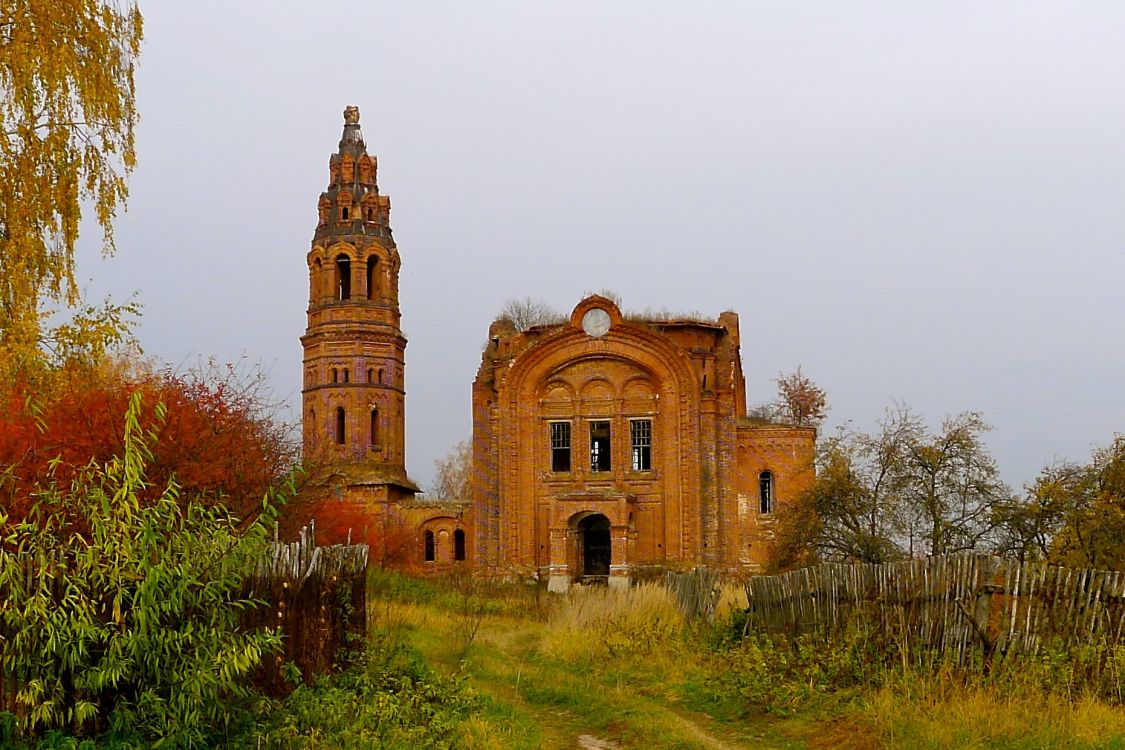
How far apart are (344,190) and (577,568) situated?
19766mm

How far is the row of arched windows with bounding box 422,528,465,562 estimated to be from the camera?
44469 mm

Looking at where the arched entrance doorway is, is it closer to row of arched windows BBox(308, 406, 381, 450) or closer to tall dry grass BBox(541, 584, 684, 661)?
row of arched windows BBox(308, 406, 381, 450)

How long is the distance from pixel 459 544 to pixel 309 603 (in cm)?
3402

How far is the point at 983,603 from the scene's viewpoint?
33.6 feet

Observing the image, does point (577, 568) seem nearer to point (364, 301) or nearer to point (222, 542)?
point (364, 301)

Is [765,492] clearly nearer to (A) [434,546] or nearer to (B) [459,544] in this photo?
(B) [459,544]

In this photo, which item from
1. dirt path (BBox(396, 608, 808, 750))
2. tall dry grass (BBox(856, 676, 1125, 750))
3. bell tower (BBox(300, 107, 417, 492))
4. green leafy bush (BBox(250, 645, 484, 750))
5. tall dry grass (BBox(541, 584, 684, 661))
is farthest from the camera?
bell tower (BBox(300, 107, 417, 492))

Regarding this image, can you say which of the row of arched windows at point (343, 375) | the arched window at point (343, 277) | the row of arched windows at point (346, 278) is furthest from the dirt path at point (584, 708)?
the arched window at point (343, 277)

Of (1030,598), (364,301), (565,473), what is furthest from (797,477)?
(1030,598)

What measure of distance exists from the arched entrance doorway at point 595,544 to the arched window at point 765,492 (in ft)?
16.7

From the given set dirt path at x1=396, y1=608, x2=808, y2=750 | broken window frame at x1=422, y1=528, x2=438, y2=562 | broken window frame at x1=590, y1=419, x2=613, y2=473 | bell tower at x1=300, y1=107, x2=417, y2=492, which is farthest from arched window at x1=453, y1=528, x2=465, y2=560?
dirt path at x1=396, y1=608, x2=808, y2=750

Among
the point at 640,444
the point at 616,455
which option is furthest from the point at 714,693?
the point at 640,444

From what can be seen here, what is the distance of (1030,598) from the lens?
9.96 metres

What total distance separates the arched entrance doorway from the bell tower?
9910mm
